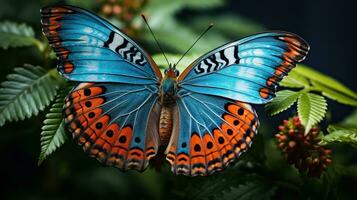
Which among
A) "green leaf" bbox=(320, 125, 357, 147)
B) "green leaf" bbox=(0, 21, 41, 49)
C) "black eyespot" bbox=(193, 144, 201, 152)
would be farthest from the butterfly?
"green leaf" bbox=(0, 21, 41, 49)

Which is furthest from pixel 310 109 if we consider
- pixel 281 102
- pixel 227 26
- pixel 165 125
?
pixel 227 26

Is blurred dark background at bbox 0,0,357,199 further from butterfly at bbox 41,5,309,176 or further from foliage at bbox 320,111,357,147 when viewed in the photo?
foliage at bbox 320,111,357,147

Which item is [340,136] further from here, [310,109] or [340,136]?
[310,109]

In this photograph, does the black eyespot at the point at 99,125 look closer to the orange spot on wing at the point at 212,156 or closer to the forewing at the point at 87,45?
the forewing at the point at 87,45

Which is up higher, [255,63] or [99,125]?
[255,63]

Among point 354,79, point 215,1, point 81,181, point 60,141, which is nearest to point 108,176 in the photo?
point 81,181

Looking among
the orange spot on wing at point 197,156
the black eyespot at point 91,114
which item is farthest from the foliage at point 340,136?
the black eyespot at point 91,114
